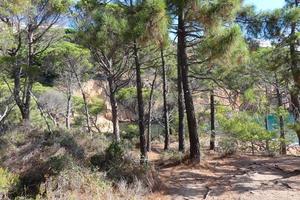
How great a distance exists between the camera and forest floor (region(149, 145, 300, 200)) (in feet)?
22.9

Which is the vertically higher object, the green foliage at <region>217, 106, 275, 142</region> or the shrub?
the green foliage at <region>217, 106, 275, 142</region>

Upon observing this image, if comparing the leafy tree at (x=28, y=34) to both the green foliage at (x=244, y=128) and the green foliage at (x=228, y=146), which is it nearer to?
the green foliage at (x=228, y=146)

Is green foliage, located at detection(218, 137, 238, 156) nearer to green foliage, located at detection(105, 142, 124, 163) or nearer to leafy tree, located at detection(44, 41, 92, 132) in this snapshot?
green foliage, located at detection(105, 142, 124, 163)

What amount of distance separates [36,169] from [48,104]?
1967cm

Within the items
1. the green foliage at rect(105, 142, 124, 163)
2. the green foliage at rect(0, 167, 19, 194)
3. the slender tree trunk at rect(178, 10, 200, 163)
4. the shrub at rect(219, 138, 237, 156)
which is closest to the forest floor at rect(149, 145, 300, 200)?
the slender tree trunk at rect(178, 10, 200, 163)

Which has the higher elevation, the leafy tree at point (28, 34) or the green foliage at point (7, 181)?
the leafy tree at point (28, 34)

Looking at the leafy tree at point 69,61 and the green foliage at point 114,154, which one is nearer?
the green foliage at point 114,154

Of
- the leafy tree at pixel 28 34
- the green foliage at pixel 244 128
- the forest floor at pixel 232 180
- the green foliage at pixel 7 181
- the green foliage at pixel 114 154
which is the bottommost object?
the forest floor at pixel 232 180

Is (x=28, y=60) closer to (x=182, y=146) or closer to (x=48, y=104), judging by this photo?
(x=182, y=146)

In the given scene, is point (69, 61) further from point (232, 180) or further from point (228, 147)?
point (232, 180)

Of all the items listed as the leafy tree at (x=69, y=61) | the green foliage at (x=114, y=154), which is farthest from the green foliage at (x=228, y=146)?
the leafy tree at (x=69, y=61)

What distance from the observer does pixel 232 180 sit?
8.11m

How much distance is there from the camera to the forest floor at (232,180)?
6.99m

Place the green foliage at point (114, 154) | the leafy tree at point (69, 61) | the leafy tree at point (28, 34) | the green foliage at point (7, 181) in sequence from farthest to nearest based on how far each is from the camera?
the leafy tree at point (69, 61)
the leafy tree at point (28, 34)
the green foliage at point (114, 154)
the green foliage at point (7, 181)
